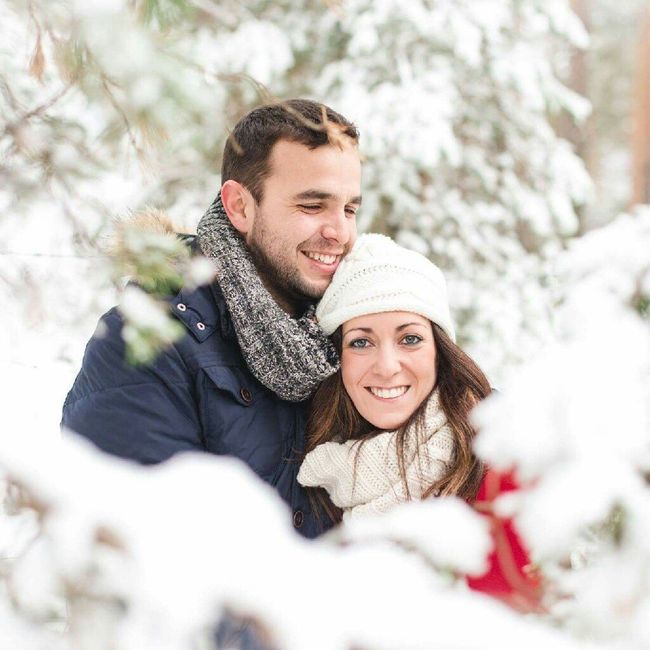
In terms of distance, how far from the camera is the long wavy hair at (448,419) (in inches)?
82.4

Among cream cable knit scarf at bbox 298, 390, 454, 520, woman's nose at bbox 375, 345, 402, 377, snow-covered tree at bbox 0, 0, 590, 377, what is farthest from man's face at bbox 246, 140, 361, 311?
snow-covered tree at bbox 0, 0, 590, 377

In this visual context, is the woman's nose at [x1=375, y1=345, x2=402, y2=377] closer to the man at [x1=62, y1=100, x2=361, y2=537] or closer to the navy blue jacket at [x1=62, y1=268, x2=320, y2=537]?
the man at [x1=62, y1=100, x2=361, y2=537]

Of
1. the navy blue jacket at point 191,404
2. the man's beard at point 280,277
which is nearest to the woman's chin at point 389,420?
the navy blue jacket at point 191,404

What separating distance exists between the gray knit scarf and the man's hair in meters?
0.31

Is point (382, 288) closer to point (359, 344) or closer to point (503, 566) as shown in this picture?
point (359, 344)

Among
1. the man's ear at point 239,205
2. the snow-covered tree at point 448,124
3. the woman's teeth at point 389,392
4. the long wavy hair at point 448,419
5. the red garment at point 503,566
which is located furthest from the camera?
the snow-covered tree at point 448,124

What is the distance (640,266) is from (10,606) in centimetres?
82

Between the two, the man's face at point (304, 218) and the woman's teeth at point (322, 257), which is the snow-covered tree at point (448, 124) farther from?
the woman's teeth at point (322, 257)

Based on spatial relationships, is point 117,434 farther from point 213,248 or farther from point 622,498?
point 622,498

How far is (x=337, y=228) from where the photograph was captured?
2.47m

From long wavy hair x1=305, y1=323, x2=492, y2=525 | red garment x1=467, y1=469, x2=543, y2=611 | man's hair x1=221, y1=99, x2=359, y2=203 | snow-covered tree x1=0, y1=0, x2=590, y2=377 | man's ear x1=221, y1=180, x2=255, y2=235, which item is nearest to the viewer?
red garment x1=467, y1=469, x2=543, y2=611

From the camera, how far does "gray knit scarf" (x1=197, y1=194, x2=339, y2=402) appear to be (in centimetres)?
219

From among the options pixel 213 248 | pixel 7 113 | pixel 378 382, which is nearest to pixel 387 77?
pixel 213 248

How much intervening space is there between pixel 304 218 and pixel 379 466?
2.59 feet
